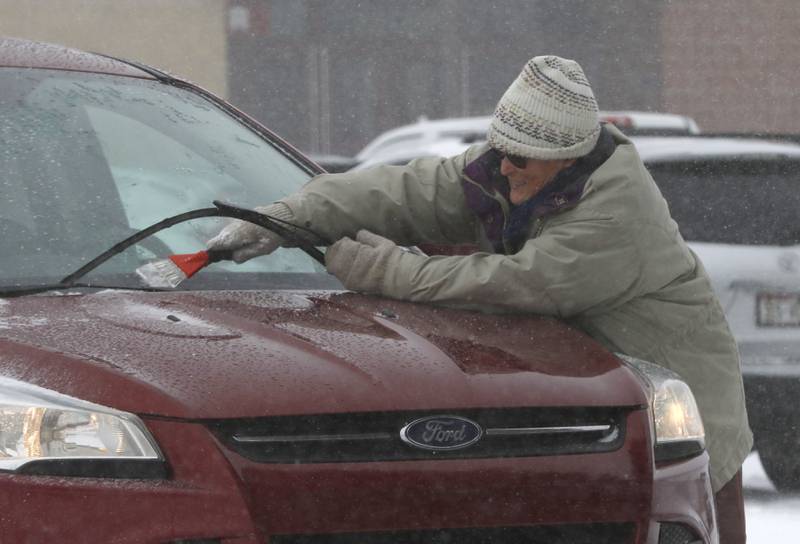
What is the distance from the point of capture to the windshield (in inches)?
153

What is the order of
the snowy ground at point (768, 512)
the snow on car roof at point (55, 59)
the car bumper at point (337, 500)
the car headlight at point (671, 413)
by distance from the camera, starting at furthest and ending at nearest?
the snowy ground at point (768, 512) → the snow on car roof at point (55, 59) → the car headlight at point (671, 413) → the car bumper at point (337, 500)

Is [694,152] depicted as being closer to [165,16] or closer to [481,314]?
[481,314]

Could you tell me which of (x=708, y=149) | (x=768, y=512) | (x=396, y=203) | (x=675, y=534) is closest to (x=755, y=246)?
(x=708, y=149)

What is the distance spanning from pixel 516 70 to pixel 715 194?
25672 mm

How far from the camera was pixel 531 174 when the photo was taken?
4062mm

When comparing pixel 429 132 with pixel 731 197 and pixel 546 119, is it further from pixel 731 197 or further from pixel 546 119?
pixel 546 119

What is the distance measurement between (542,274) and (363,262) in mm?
396

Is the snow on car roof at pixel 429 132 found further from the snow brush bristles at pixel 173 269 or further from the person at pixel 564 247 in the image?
the snow brush bristles at pixel 173 269

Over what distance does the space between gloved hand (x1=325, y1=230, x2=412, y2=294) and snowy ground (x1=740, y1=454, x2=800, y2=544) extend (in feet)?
9.40

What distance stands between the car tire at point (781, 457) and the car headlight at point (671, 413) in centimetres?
390

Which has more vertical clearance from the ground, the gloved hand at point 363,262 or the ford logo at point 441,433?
the gloved hand at point 363,262

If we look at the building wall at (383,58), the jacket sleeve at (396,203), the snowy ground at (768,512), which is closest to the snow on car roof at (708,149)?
the snowy ground at (768,512)

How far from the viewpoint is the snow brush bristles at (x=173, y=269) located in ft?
12.4

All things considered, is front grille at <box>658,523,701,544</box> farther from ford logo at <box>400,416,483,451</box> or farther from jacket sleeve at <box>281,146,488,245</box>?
jacket sleeve at <box>281,146,488,245</box>
